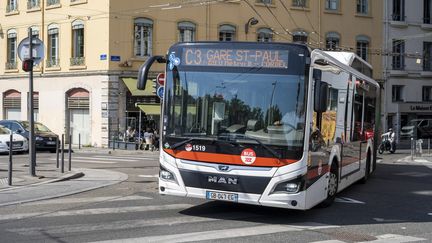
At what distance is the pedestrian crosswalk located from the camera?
24.9 ft

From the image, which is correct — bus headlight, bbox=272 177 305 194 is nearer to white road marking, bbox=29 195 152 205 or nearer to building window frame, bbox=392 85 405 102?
white road marking, bbox=29 195 152 205

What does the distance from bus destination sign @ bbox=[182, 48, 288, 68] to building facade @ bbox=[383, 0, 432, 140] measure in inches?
1263

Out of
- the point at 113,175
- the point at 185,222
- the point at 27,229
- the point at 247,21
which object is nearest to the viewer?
the point at 27,229

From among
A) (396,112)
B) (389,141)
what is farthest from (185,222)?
(396,112)

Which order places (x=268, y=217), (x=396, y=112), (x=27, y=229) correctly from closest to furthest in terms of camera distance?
(x=27, y=229) → (x=268, y=217) → (x=396, y=112)

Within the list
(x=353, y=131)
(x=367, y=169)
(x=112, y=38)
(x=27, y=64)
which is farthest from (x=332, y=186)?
(x=112, y=38)

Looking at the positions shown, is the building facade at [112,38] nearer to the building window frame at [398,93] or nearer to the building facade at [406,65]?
the building facade at [406,65]

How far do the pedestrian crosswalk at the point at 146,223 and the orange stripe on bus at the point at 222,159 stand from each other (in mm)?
923

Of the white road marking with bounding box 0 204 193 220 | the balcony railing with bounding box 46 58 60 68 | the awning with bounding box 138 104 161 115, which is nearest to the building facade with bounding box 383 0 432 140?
the awning with bounding box 138 104 161 115

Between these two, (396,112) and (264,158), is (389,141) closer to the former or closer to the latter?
(396,112)

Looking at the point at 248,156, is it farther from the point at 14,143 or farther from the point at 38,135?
the point at 38,135

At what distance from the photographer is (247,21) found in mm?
34250

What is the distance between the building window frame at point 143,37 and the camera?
3217 cm

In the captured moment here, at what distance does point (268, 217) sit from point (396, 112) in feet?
107
